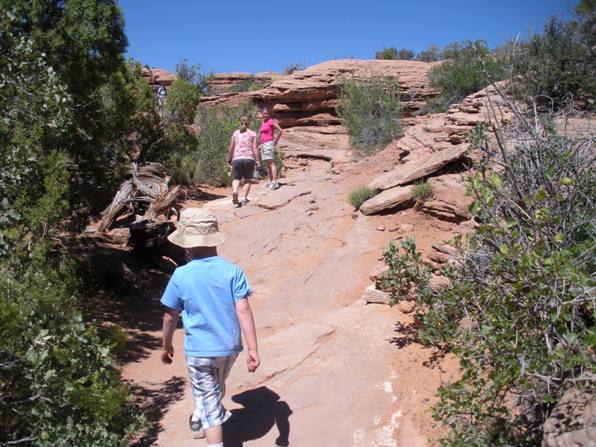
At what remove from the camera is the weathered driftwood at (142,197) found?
393 inches

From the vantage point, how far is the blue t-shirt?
3.37 metres

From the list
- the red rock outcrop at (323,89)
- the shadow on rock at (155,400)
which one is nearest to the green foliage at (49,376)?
the shadow on rock at (155,400)

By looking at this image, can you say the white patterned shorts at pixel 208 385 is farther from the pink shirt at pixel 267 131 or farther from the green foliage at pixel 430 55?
the green foliage at pixel 430 55

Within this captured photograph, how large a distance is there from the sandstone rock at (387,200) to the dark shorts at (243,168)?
2769 millimetres

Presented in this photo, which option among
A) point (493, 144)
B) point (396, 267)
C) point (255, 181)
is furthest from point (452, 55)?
point (396, 267)

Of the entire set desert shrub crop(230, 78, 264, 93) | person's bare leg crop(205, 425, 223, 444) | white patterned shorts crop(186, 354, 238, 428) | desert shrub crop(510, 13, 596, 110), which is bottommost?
person's bare leg crop(205, 425, 223, 444)

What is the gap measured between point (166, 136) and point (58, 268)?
775cm

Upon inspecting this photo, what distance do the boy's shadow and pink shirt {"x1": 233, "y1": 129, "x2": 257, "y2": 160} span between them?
6.62m

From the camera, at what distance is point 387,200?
8312mm

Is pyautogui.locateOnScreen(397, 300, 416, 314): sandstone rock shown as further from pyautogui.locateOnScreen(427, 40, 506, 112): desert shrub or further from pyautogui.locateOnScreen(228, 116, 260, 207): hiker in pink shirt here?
pyautogui.locateOnScreen(427, 40, 506, 112): desert shrub

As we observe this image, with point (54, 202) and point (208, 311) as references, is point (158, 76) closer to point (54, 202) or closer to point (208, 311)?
point (54, 202)

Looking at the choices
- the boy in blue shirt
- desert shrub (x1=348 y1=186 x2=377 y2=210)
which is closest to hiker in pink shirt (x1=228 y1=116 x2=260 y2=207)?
desert shrub (x1=348 y1=186 x2=377 y2=210)

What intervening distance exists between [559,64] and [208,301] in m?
10.3

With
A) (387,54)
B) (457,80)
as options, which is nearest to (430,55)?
(387,54)
